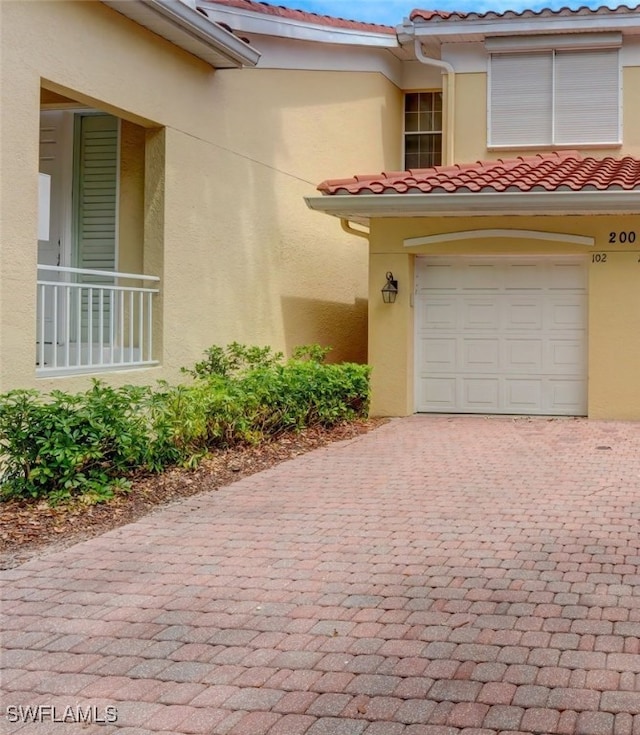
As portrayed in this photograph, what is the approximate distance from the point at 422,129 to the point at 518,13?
115 inches

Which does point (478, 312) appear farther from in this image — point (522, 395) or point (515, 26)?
point (515, 26)

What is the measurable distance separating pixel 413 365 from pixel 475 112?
5137 mm

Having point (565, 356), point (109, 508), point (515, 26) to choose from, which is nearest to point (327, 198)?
Result: point (565, 356)

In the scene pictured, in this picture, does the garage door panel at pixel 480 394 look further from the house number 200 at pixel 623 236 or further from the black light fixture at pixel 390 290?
the house number 200 at pixel 623 236

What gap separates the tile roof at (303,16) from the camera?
13.1 metres

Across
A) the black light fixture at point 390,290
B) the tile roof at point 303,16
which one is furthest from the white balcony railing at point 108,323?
the tile roof at point 303,16

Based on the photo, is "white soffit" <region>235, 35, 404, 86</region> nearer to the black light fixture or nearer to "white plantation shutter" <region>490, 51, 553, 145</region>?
"white plantation shutter" <region>490, 51, 553, 145</region>

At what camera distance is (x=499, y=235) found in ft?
39.2

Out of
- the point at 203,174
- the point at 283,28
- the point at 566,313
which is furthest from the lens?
the point at 283,28

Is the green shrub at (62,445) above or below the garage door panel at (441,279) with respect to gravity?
below

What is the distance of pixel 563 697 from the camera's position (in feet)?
11.5

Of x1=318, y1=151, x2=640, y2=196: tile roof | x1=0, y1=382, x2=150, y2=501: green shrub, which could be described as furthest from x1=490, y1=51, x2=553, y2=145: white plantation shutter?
x1=0, y1=382, x2=150, y2=501: green shrub

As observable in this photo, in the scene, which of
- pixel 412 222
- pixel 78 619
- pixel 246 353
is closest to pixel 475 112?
pixel 412 222

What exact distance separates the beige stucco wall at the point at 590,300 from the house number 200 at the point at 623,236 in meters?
0.05
